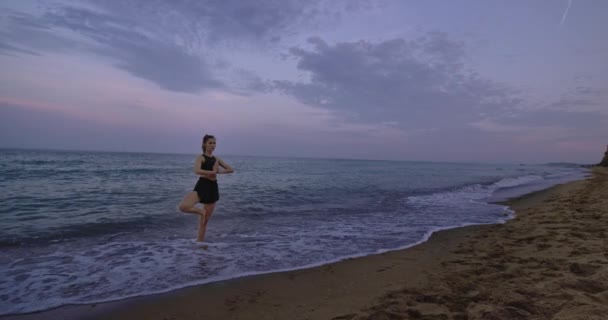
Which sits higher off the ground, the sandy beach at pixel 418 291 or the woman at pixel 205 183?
the woman at pixel 205 183

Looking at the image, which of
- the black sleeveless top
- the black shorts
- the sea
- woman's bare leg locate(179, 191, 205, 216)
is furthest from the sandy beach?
the black sleeveless top

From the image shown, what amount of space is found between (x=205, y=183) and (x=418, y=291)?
16.4ft

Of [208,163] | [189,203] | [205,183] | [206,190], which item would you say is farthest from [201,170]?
[189,203]

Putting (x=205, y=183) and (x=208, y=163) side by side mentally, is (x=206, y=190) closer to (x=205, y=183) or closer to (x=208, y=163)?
(x=205, y=183)

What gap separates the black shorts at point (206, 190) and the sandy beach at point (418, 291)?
8.39ft

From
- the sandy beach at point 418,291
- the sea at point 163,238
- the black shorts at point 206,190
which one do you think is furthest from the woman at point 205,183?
the sandy beach at point 418,291

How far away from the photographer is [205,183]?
276 inches

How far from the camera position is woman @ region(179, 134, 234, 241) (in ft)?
22.1

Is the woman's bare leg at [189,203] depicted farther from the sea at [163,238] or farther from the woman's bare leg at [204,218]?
the sea at [163,238]

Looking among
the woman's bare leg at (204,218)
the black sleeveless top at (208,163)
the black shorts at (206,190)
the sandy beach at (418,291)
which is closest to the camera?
the sandy beach at (418,291)

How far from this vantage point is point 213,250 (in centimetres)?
668

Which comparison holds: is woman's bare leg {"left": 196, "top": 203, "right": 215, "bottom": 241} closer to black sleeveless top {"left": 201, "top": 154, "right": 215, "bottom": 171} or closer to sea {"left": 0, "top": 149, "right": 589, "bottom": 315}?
sea {"left": 0, "top": 149, "right": 589, "bottom": 315}

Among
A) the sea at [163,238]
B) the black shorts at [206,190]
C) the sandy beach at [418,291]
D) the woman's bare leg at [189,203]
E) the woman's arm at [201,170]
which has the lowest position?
the sea at [163,238]

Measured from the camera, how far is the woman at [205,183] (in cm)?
672
